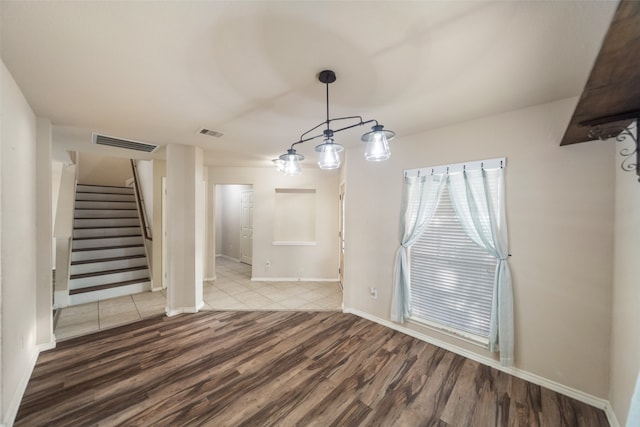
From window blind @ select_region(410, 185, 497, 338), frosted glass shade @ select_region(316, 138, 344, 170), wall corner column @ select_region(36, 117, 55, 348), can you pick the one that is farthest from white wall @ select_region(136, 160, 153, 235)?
window blind @ select_region(410, 185, 497, 338)

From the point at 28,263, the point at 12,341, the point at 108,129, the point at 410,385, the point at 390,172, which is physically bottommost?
the point at 410,385

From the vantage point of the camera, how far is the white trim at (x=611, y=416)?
65.9 inches

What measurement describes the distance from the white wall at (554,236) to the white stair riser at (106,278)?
539 cm

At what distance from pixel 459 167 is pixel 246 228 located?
18.4ft

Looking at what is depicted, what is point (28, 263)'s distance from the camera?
2131 millimetres

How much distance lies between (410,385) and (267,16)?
2.95 m

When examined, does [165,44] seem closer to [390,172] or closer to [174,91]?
[174,91]

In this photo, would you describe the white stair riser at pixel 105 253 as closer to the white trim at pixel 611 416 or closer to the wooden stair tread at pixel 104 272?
the wooden stair tread at pixel 104 272

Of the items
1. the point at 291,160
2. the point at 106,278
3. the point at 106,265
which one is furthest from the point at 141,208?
the point at 291,160

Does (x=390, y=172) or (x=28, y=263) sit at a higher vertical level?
(x=390, y=172)

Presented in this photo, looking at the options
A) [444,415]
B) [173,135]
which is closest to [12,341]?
[173,135]

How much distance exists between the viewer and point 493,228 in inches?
89.7

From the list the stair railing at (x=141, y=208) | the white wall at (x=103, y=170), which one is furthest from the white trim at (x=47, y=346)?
the white wall at (x=103, y=170)

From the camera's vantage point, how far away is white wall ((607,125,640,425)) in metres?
1.51
